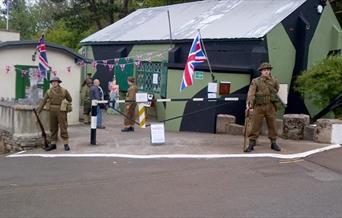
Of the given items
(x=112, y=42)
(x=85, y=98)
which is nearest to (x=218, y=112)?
(x=85, y=98)

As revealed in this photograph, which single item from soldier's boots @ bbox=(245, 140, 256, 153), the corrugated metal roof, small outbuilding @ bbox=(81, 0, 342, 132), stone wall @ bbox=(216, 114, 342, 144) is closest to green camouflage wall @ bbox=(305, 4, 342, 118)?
small outbuilding @ bbox=(81, 0, 342, 132)

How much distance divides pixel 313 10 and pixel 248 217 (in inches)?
498

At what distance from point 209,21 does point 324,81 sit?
6693 millimetres

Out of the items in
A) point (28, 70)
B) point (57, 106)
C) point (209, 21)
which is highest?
point (209, 21)

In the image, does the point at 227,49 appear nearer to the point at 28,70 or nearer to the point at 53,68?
the point at 53,68

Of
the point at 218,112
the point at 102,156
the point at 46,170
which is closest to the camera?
the point at 46,170

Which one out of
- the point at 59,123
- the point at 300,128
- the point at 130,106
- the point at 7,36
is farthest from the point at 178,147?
the point at 7,36

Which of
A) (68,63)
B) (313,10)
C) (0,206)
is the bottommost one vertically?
(0,206)

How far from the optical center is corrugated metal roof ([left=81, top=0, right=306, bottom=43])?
1652 cm

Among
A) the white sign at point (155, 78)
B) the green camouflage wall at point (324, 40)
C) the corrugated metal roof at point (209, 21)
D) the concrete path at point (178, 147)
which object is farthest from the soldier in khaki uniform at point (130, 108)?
the green camouflage wall at point (324, 40)

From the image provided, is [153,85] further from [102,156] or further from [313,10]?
[102,156]

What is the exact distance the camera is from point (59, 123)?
1169cm

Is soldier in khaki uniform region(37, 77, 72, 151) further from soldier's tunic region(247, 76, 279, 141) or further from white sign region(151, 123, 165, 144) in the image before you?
soldier's tunic region(247, 76, 279, 141)

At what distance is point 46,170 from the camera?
9281 mm
